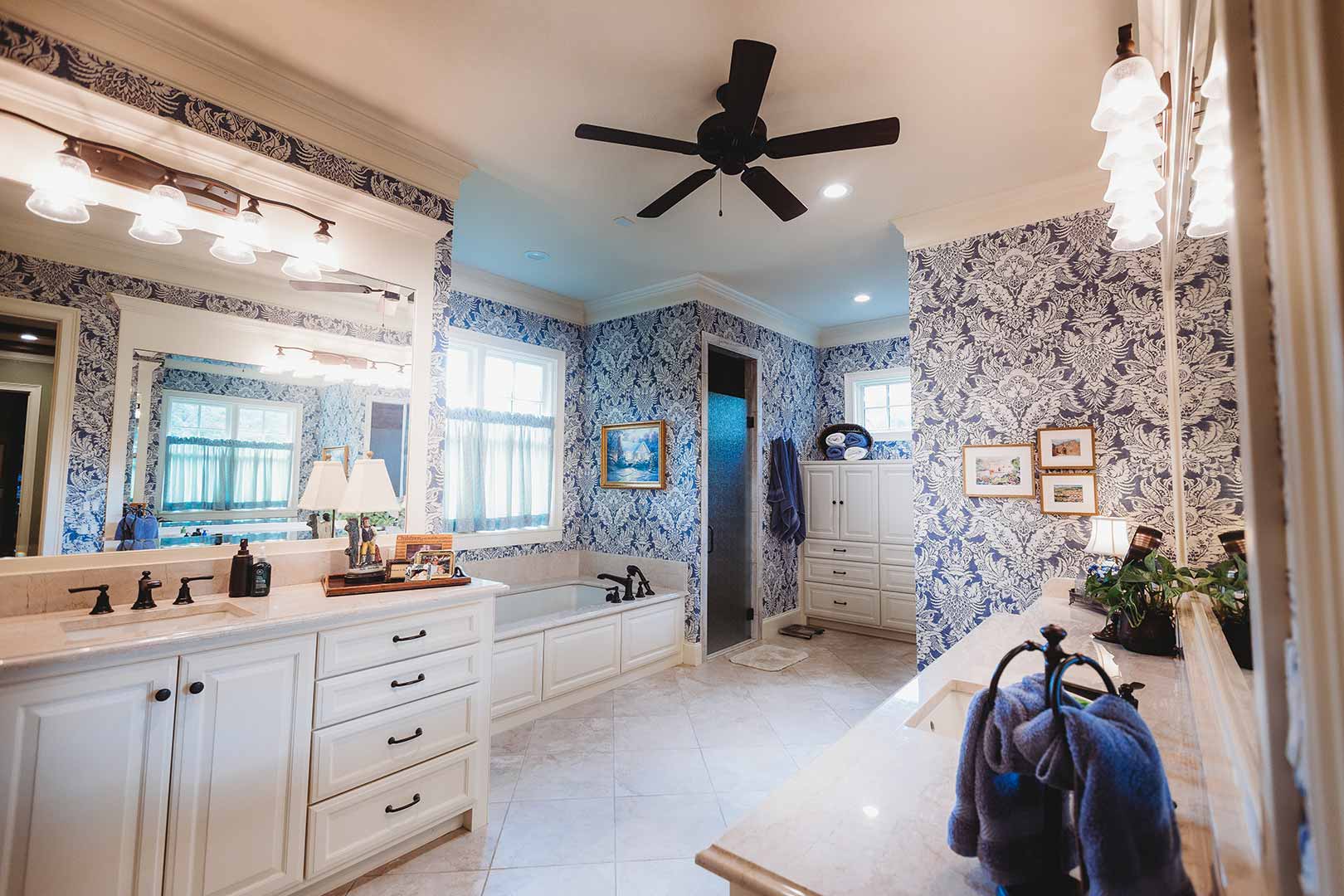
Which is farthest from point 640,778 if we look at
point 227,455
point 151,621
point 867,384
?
point 867,384

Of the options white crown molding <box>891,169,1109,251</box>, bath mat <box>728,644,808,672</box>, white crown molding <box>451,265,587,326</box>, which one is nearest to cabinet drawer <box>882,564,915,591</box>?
bath mat <box>728,644,808,672</box>

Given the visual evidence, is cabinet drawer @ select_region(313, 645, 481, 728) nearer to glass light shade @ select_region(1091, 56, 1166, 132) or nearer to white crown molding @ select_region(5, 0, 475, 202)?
white crown molding @ select_region(5, 0, 475, 202)

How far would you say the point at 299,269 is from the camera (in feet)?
7.47

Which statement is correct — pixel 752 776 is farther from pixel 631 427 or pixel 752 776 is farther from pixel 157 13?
pixel 157 13

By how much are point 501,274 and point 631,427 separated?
1.56 metres

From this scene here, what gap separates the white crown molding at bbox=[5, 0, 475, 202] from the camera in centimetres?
181

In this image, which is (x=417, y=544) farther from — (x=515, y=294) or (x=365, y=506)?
(x=515, y=294)

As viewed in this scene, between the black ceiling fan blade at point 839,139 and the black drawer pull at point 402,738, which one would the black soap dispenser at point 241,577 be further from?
the black ceiling fan blade at point 839,139

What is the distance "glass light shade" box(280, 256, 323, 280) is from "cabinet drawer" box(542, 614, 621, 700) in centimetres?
227

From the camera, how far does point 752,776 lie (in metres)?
2.71

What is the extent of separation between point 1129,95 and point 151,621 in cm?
297

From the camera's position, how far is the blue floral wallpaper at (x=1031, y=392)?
2729 mm

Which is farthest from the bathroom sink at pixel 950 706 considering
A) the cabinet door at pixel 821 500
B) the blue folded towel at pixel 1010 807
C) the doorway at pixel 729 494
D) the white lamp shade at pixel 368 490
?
the cabinet door at pixel 821 500

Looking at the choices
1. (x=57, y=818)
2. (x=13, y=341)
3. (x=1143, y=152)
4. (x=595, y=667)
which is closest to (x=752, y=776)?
(x=595, y=667)
